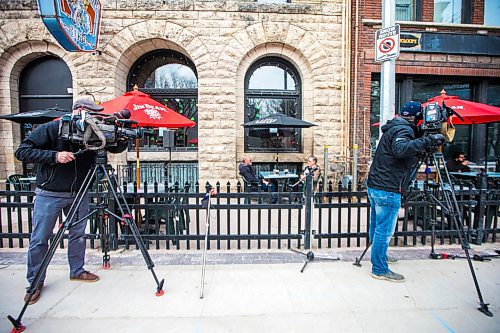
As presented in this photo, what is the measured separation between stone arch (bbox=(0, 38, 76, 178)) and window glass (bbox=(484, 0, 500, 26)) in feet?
48.2

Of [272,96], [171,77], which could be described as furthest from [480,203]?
[171,77]

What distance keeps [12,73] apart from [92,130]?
30.3 feet

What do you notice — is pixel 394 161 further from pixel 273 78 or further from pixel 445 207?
pixel 273 78

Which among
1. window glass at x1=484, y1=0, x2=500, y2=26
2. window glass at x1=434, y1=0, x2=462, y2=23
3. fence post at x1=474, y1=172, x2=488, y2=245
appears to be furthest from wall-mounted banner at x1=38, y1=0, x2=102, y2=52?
window glass at x1=484, y1=0, x2=500, y2=26

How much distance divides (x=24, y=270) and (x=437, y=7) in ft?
44.8

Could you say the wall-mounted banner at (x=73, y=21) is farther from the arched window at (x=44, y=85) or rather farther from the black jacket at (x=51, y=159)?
the black jacket at (x=51, y=159)

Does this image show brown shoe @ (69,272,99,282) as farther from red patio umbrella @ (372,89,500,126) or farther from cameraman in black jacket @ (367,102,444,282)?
red patio umbrella @ (372,89,500,126)

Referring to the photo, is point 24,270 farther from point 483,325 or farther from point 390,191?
point 483,325

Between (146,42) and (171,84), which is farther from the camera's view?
(171,84)

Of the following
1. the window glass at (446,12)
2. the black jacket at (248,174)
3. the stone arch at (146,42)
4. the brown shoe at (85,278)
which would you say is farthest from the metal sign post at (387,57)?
the window glass at (446,12)

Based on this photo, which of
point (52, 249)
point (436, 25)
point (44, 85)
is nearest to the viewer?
point (52, 249)

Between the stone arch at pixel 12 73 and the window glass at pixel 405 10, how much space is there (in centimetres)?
1130

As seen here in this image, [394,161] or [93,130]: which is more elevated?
[93,130]

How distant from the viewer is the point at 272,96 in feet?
32.0
